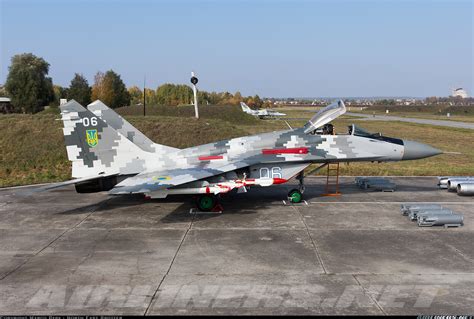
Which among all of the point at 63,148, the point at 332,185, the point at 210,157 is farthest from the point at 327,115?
the point at 63,148

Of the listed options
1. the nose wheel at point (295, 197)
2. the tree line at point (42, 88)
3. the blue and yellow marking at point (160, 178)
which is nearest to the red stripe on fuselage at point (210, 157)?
the blue and yellow marking at point (160, 178)

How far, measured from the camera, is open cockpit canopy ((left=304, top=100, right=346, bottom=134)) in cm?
1614

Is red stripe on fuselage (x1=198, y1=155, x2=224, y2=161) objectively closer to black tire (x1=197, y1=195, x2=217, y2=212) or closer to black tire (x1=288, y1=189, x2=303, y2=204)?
black tire (x1=197, y1=195, x2=217, y2=212)

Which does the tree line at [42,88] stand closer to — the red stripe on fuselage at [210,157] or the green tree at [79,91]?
the green tree at [79,91]

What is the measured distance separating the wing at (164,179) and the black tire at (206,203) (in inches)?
43.1

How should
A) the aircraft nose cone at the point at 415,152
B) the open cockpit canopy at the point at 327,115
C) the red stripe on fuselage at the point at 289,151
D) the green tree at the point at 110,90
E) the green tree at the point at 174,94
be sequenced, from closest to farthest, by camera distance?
the red stripe on fuselage at the point at 289,151 → the open cockpit canopy at the point at 327,115 → the aircraft nose cone at the point at 415,152 → the green tree at the point at 110,90 → the green tree at the point at 174,94

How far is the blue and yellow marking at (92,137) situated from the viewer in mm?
15531

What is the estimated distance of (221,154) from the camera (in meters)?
16.3

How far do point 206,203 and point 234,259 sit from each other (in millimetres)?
4942

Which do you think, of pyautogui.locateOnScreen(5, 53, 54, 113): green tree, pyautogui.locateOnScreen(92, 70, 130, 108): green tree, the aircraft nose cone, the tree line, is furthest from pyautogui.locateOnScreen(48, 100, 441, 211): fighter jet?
pyautogui.locateOnScreen(92, 70, 130, 108): green tree

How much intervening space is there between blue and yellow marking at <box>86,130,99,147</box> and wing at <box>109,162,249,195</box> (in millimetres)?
2154

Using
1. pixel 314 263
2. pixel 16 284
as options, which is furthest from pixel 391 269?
pixel 16 284

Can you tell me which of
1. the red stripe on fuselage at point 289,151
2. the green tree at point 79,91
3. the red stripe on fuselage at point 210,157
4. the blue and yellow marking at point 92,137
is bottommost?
the red stripe on fuselage at point 210,157

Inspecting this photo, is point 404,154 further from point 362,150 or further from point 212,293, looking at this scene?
point 212,293
